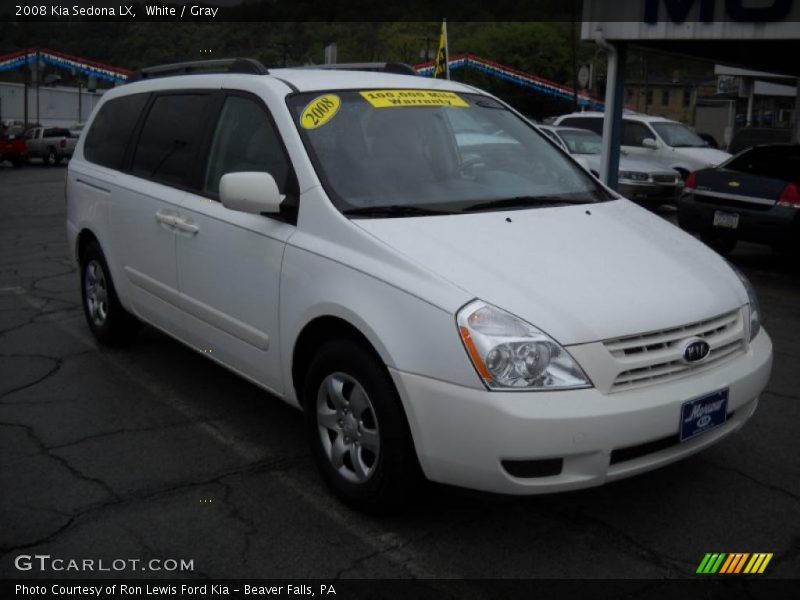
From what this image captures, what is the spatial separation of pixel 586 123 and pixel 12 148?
20.2 meters

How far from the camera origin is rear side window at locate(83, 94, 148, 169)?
5.50m

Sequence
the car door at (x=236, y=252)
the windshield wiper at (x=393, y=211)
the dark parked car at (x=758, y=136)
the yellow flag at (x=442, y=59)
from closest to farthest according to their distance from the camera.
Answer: the windshield wiper at (x=393, y=211)
the car door at (x=236, y=252)
the yellow flag at (x=442, y=59)
the dark parked car at (x=758, y=136)

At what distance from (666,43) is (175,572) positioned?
32.7ft

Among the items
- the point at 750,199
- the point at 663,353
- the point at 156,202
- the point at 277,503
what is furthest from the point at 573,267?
the point at 750,199

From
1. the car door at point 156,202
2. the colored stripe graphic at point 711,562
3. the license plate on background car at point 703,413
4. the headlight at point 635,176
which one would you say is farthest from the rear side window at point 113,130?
the headlight at point 635,176

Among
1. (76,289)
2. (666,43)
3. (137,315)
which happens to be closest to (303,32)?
(666,43)

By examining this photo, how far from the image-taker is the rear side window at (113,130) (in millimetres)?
5496

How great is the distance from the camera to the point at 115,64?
161 feet

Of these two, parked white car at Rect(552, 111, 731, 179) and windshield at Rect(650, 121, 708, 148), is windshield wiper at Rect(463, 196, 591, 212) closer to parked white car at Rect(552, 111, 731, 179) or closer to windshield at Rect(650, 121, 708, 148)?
parked white car at Rect(552, 111, 731, 179)

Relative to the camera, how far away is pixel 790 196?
28.5 feet

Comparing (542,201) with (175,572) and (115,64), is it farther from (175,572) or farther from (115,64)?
(115,64)

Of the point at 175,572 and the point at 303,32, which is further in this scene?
the point at 303,32

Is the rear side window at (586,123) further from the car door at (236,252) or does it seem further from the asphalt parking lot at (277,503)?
the car door at (236,252)

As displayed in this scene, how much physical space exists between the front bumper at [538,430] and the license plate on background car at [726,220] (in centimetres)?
638
